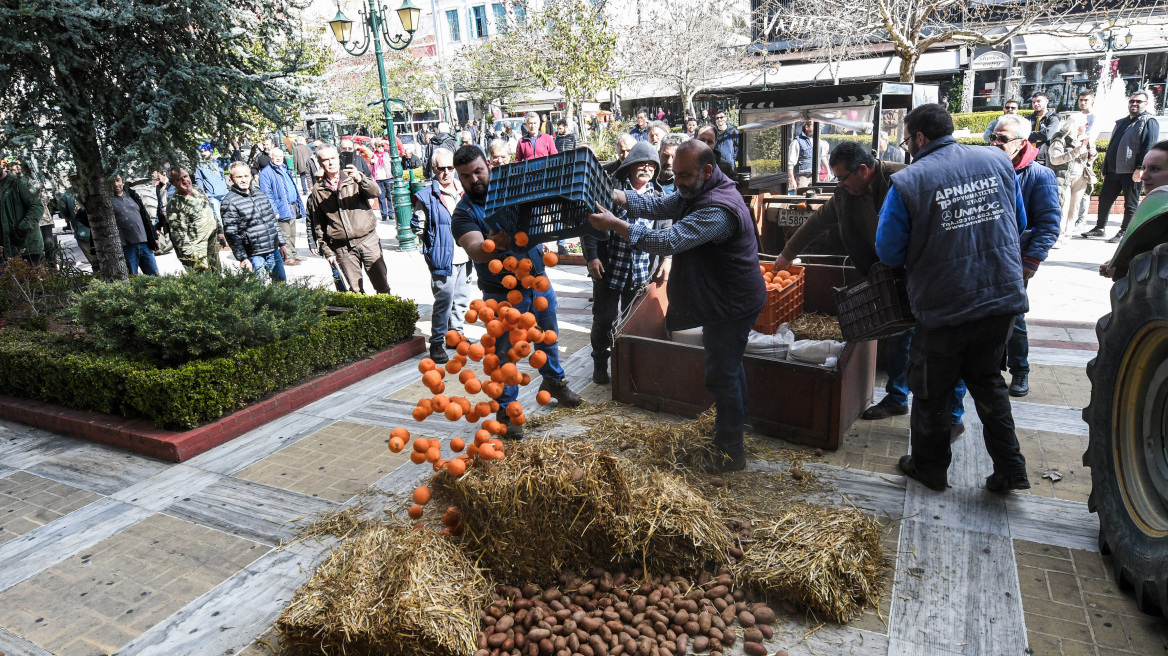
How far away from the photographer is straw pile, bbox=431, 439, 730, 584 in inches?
129

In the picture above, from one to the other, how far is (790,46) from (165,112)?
77.9 feet

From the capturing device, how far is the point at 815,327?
21.5 ft

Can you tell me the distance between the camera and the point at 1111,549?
11.2ft

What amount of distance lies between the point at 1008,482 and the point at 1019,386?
1793mm

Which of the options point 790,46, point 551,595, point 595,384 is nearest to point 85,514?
point 551,595

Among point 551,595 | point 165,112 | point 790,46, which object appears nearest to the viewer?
point 551,595

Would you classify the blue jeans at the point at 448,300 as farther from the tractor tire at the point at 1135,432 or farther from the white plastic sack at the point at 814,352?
the tractor tire at the point at 1135,432

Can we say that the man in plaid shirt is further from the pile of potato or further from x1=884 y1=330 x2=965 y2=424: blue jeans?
the pile of potato

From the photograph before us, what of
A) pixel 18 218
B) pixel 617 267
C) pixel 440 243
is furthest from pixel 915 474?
pixel 18 218

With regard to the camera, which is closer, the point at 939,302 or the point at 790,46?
the point at 939,302

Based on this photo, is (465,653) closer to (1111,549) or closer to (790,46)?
(1111,549)

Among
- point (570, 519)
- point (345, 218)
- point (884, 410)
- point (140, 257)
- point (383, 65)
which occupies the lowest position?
point (884, 410)

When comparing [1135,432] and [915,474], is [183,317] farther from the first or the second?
[1135,432]

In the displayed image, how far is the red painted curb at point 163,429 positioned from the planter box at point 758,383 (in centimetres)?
285
